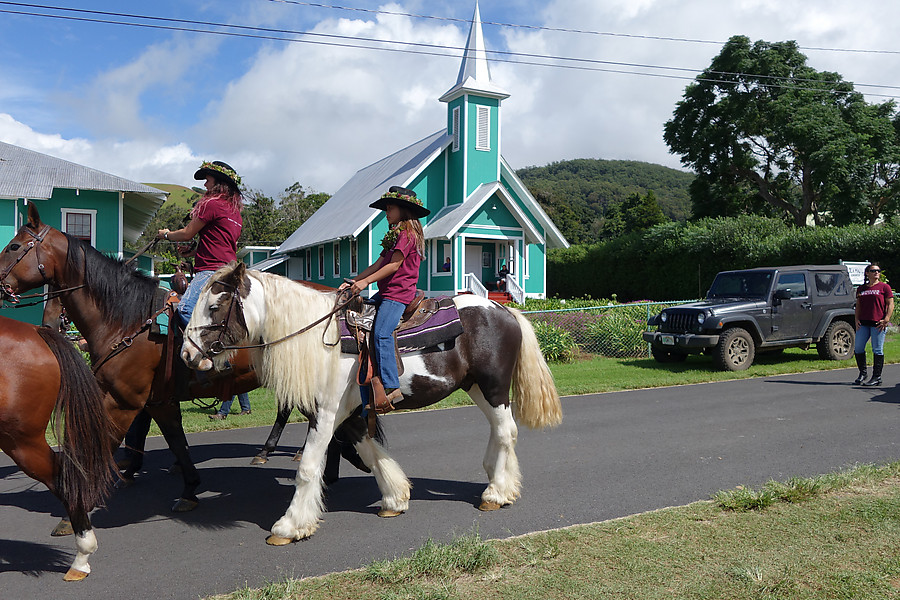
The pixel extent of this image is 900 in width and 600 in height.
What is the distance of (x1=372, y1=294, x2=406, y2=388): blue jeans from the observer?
4.86m

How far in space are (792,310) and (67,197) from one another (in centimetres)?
1957

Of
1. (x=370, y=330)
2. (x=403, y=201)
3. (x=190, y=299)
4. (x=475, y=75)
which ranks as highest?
(x=475, y=75)

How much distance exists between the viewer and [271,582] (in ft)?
12.8

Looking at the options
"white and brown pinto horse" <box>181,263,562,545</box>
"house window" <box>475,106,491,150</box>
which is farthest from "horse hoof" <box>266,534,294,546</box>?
"house window" <box>475,106,491,150</box>

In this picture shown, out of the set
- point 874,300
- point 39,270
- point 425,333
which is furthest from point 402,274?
point 874,300

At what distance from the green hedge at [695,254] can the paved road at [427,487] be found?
1453 cm

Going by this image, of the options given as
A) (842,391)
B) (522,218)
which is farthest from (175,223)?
(842,391)

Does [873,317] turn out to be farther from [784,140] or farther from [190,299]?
[784,140]

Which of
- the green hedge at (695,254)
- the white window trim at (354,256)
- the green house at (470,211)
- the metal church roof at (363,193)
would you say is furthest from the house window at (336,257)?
the green hedge at (695,254)

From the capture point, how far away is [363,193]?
31.3 meters

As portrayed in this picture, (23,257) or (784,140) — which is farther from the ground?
(784,140)

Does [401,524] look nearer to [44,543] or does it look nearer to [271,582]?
[271,582]

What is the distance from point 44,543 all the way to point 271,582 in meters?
2.06

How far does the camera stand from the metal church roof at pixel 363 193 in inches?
1045
